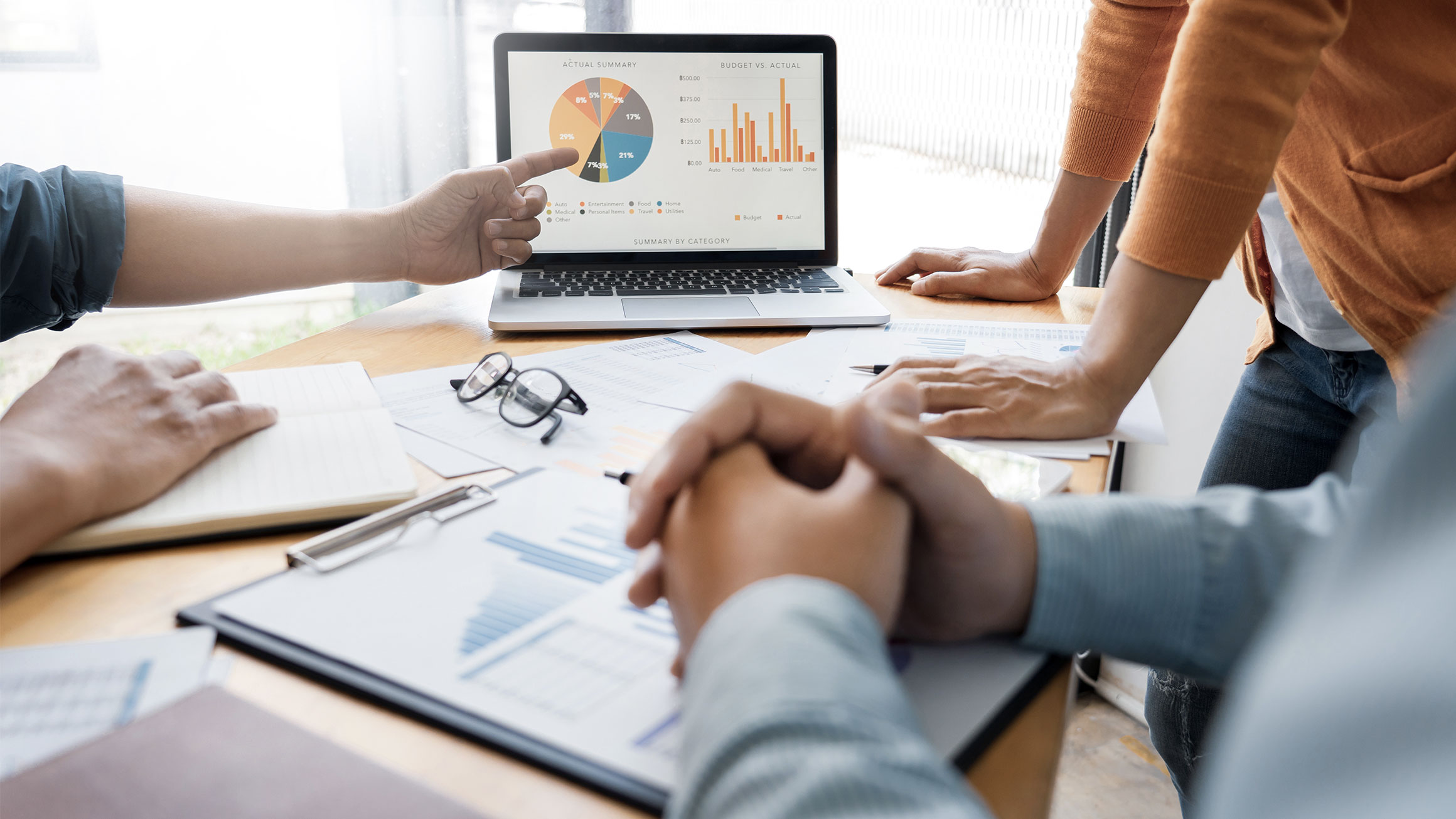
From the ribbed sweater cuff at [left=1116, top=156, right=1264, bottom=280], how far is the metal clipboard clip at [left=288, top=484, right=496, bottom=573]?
56cm

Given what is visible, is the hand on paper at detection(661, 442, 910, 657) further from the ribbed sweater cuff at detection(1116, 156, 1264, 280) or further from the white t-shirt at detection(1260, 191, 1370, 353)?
the white t-shirt at detection(1260, 191, 1370, 353)

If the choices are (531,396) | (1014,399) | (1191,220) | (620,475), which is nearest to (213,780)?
(620,475)

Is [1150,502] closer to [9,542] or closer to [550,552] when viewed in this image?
[550,552]

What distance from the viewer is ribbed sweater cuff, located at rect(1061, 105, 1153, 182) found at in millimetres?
1046

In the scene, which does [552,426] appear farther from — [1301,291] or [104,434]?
[1301,291]

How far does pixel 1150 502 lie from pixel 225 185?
2.02 meters

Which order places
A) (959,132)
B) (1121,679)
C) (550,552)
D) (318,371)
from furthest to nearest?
(959,132), (1121,679), (318,371), (550,552)

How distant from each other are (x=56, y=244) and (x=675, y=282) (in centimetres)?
64

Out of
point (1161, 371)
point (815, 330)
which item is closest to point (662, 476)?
point (815, 330)

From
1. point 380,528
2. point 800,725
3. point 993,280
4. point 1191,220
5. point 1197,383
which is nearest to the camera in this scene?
point 800,725

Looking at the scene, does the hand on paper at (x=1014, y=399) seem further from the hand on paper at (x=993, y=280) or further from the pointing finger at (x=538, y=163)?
the pointing finger at (x=538, y=163)

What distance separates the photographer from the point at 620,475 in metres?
0.62

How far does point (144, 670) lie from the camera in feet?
1.35

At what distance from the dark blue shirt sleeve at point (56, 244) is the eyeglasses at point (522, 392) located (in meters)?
0.37
